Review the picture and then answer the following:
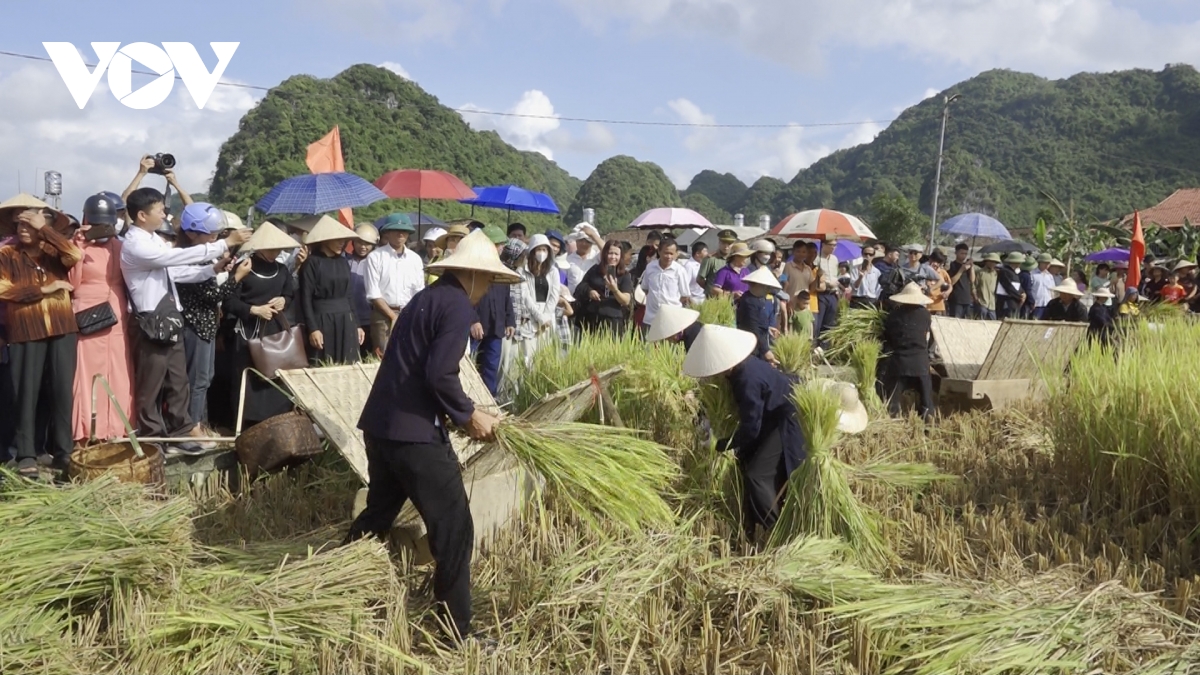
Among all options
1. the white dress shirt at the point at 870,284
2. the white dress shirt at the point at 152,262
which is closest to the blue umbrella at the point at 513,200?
the white dress shirt at the point at 870,284

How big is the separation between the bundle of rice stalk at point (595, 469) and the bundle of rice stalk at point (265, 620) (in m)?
0.73

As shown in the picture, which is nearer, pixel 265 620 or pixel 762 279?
pixel 265 620

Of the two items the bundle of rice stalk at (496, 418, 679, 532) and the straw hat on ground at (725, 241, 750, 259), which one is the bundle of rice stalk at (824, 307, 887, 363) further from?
the bundle of rice stalk at (496, 418, 679, 532)

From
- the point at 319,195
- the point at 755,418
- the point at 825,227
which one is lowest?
the point at 755,418

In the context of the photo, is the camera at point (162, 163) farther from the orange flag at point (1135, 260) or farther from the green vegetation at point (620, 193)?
the green vegetation at point (620, 193)

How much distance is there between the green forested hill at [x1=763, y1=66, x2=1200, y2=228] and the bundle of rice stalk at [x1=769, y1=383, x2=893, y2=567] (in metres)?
38.5

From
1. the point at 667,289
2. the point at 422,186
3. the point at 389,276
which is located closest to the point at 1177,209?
the point at 667,289

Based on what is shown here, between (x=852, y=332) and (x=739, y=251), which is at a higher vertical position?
(x=739, y=251)

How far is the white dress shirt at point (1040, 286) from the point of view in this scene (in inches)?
471

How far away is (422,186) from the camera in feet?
32.1

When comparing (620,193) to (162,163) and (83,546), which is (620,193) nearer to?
(162,163)

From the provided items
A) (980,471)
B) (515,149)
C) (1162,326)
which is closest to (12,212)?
(980,471)

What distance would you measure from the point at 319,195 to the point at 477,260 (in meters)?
5.35

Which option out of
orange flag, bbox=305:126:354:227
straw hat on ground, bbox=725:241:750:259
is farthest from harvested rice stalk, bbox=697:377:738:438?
orange flag, bbox=305:126:354:227
